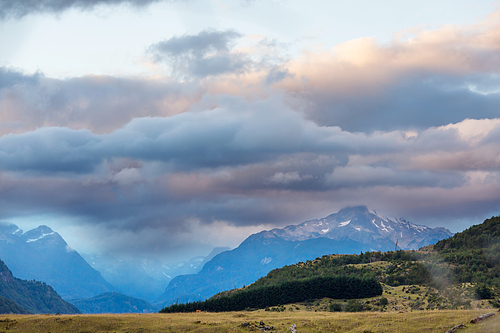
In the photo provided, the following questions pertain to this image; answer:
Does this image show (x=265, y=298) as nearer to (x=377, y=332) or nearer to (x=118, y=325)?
(x=118, y=325)

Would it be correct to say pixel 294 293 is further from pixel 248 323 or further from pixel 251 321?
pixel 248 323

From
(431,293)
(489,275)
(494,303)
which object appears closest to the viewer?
(494,303)

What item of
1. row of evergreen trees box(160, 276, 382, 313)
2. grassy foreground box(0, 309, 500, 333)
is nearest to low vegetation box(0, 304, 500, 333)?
grassy foreground box(0, 309, 500, 333)

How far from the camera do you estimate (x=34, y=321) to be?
106125 millimetres

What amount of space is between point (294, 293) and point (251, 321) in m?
89.0

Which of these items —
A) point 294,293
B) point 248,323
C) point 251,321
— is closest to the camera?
point 248,323

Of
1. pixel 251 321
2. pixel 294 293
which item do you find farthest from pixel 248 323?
pixel 294 293

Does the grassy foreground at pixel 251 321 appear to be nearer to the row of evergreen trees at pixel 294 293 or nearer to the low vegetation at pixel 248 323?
the low vegetation at pixel 248 323

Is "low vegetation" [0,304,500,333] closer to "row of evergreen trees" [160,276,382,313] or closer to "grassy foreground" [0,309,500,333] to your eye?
"grassy foreground" [0,309,500,333]

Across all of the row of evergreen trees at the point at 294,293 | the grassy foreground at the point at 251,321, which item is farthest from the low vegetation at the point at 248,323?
the row of evergreen trees at the point at 294,293

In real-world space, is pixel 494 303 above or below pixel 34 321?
below

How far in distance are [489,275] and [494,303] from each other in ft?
174

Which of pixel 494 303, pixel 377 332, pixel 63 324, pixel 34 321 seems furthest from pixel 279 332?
pixel 494 303

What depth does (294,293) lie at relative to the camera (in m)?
186
